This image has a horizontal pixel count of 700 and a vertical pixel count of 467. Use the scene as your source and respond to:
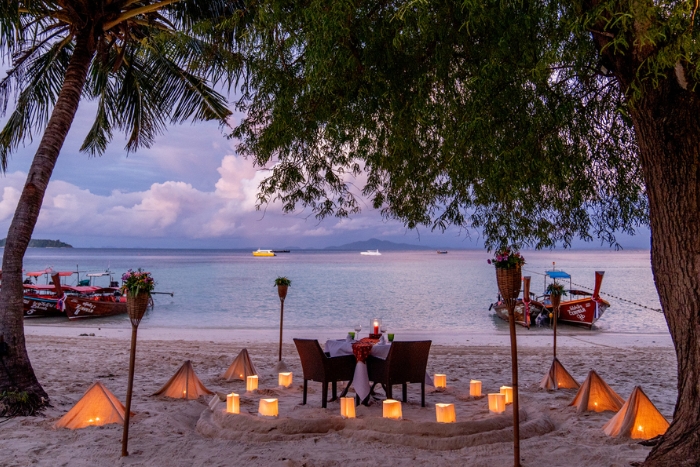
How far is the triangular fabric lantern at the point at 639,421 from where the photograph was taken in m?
4.65

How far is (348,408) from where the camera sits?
519 cm

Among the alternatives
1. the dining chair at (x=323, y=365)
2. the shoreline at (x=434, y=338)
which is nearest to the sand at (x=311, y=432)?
the dining chair at (x=323, y=365)

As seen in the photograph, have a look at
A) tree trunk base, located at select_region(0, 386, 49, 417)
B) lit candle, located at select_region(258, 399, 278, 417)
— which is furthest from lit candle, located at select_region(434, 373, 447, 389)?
tree trunk base, located at select_region(0, 386, 49, 417)

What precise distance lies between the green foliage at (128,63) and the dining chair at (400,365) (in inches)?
142

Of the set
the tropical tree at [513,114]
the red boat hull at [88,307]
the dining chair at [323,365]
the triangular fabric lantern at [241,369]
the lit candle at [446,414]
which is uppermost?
the tropical tree at [513,114]

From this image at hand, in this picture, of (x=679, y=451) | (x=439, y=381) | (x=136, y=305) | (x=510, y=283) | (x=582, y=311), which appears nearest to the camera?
(x=679, y=451)

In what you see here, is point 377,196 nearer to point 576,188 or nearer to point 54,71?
point 576,188

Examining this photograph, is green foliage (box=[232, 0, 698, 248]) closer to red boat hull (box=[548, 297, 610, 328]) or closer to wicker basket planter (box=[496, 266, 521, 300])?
wicker basket planter (box=[496, 266, 521, 300])

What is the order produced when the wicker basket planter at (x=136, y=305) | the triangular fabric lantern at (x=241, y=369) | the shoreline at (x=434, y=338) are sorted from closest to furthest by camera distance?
1. the wicker basket planter at (x=136, y=305)
2. the triangular fabric lantern at (x=241, y=369)
3. the shoreline at (x=434, y=338)

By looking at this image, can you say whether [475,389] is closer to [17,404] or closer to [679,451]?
[679,451]

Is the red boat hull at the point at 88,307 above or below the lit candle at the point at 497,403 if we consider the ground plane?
below

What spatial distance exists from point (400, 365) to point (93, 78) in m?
6.82

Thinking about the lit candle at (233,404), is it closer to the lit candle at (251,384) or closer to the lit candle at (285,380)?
the lit candle at (251,384)

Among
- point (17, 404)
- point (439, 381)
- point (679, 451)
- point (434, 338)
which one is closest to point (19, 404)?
point (17, 404)
